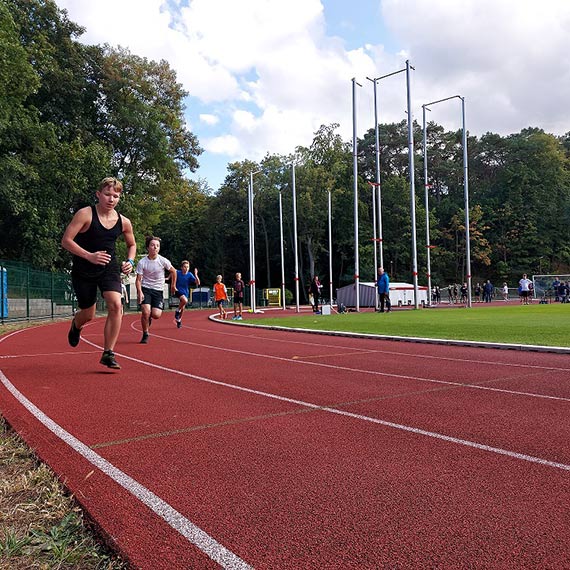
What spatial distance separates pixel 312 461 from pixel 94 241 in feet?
13.6

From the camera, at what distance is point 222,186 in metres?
62.4

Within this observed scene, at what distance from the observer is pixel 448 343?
36.4 feet

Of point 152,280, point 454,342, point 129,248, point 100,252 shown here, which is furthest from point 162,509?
point 454,342

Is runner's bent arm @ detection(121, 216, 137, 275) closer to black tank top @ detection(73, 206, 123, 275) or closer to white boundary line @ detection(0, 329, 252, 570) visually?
black tank top @ detection(73, 206, 123, 275)

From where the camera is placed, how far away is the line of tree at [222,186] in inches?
1188

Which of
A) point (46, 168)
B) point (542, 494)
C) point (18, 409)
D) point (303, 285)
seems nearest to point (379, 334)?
point (18, 409)

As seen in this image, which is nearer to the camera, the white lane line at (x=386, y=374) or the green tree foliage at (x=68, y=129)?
the white lane line at (x=386, y=374)

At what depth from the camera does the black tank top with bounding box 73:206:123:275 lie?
648 cm

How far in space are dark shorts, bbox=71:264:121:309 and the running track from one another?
1.01 metres

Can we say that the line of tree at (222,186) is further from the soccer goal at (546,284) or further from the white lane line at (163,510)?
the white lane line at (163,510)

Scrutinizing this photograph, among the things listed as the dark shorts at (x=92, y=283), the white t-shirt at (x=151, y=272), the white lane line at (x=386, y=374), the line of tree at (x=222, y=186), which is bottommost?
the white lane line at (x=386, y=374)

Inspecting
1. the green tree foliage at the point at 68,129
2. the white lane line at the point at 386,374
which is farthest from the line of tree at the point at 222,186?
the white lane line at the point at 386,374

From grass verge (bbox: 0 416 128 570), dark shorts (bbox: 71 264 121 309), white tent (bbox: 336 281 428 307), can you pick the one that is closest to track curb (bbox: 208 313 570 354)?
dark shorts (bbox: 71 264 121 309)

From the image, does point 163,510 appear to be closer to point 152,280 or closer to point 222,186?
point 152,280
